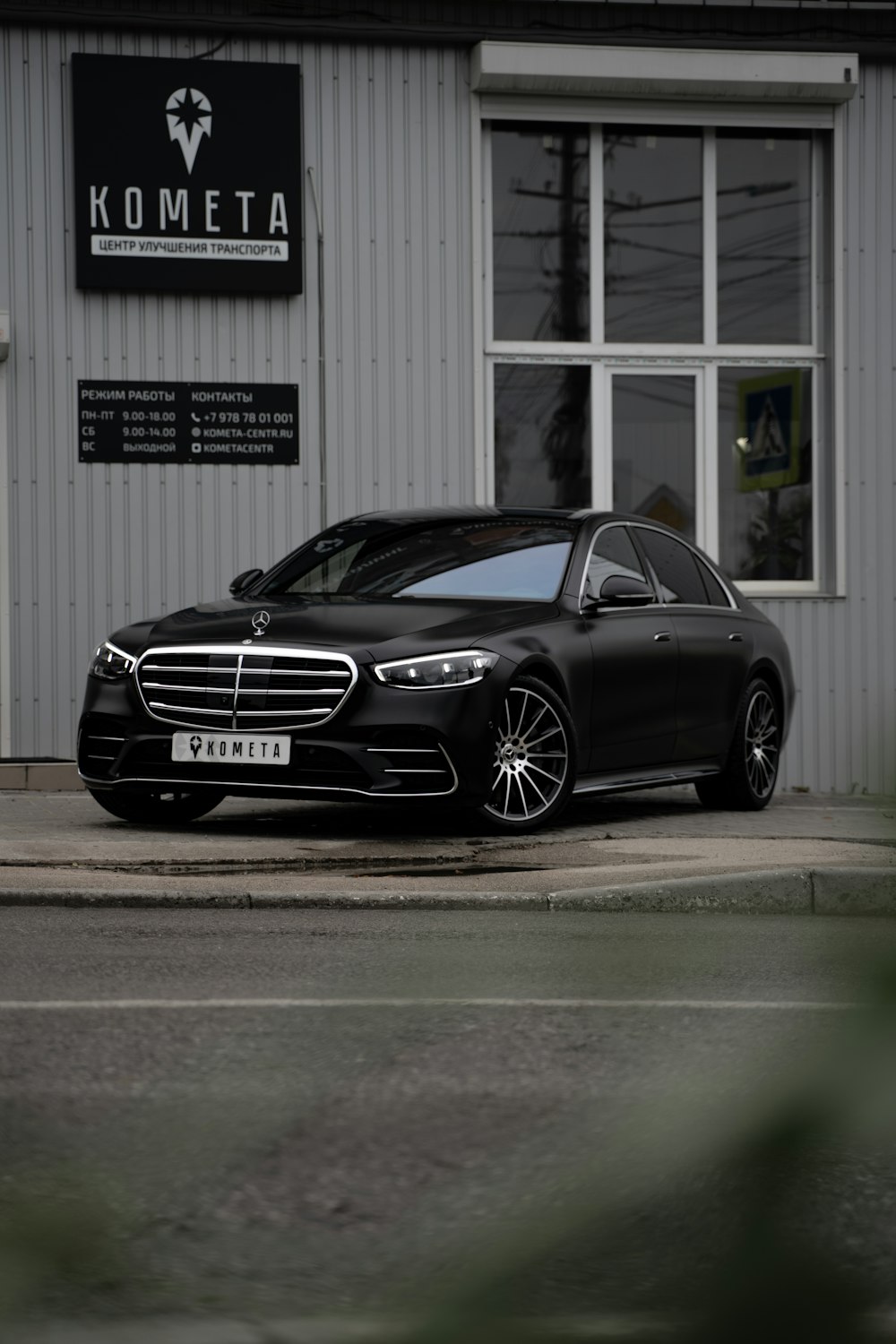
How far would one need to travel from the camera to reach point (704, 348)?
48.6ft

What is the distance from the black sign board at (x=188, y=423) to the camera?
13773 mm

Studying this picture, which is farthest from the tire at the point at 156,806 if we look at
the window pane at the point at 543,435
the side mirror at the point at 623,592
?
the window pane at the point at 543,435

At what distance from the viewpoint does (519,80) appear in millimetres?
14109

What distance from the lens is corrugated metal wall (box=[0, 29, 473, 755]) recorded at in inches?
539

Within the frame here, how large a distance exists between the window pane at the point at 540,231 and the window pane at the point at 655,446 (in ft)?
1.92

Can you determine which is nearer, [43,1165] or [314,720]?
[43,1165]

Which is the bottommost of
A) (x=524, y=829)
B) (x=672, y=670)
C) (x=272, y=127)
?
(x=524, y=829)

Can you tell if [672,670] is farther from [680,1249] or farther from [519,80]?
[680,1249]

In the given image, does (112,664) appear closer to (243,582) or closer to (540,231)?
(243,582)

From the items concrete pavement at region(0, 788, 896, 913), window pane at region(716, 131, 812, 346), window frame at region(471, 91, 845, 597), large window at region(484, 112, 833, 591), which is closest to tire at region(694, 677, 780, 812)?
concrete pavement at region(0, 788, 896, 913)

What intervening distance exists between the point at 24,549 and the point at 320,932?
26.3 ft

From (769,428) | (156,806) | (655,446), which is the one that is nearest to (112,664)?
(156,806)

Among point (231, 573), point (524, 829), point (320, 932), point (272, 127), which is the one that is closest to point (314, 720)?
point (524, 829)

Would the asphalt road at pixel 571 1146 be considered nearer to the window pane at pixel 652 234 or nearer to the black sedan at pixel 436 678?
the black sedan at pixel 436 678
